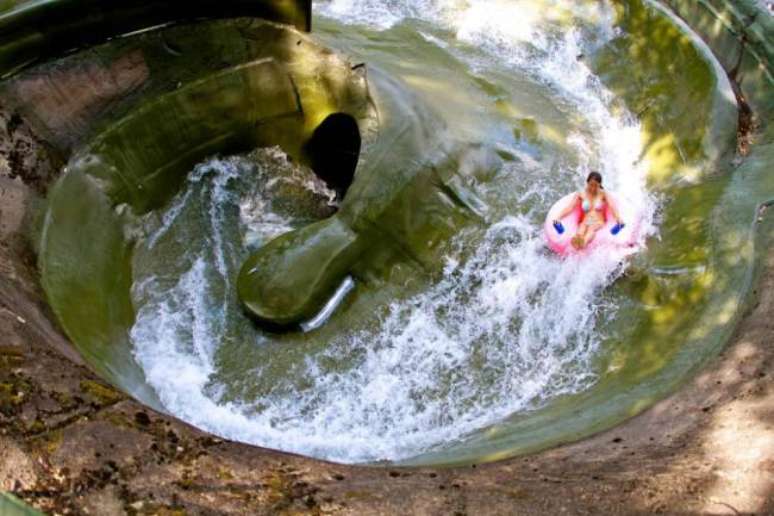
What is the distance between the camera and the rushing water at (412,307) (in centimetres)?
514

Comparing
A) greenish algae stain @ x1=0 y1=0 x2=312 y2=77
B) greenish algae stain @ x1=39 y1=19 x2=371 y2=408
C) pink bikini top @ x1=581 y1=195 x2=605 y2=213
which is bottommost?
greenish algae stain @ x1=39 y1=19 x2=371 y2=408

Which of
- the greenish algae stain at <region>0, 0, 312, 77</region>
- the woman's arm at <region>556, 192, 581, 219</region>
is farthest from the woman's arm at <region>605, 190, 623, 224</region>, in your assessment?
the greenish algae stain at <region>0, 0, 312, 77</region>

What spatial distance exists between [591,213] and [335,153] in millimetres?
2603

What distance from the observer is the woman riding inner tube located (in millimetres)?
5820

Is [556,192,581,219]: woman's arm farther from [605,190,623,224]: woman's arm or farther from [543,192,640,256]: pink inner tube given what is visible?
[605,190,623,224]: woman's arm

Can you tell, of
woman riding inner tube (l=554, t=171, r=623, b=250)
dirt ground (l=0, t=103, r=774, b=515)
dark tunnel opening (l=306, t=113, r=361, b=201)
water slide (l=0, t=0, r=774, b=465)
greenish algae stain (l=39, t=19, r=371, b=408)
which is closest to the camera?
dirt ground (l=0, t=103, r=774, b=515)

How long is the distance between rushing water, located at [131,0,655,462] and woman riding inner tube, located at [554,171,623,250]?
180mm

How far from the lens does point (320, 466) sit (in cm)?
379

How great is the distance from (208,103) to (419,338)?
9.52 ft

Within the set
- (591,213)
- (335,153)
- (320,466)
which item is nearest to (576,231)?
(591,213)

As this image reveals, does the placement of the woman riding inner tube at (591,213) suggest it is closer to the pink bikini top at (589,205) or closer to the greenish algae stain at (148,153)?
the pink bikini top at (589,205)

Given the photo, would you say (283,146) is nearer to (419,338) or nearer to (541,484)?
(419,338)

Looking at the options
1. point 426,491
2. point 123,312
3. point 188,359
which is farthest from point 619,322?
point 123,312

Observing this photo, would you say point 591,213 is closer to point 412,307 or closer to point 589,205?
point 589,205
